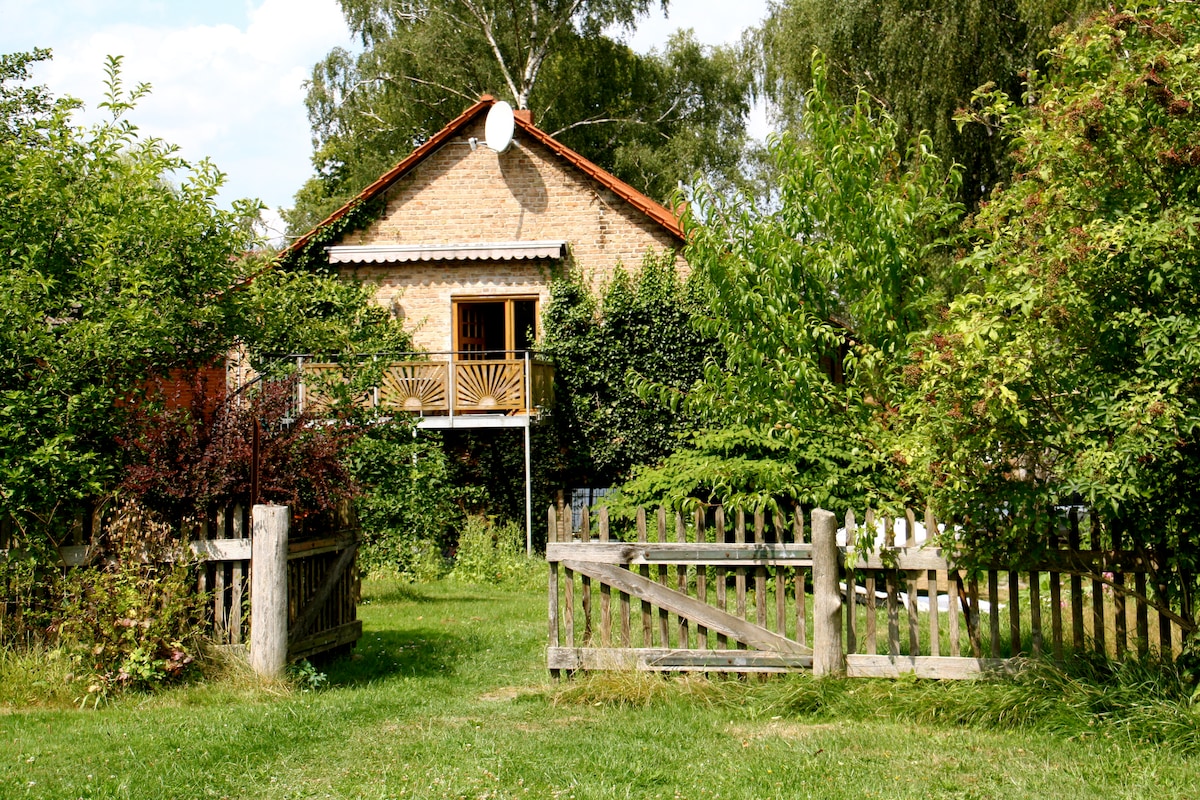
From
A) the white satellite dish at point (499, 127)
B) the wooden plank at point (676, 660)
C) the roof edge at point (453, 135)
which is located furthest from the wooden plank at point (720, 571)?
the white satellite dish at point (499, 127)

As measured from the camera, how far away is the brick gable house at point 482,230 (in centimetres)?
1950

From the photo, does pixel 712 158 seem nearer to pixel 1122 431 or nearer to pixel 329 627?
pixel 329 627

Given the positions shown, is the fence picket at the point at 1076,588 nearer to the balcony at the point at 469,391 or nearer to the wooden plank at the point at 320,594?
the wooden plank at the point at 320,594

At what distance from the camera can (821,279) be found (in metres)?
8.86

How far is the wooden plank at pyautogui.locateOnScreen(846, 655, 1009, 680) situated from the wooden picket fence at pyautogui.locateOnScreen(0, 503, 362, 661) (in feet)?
12.7

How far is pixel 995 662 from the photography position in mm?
6656

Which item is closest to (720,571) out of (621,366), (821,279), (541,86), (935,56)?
(821,279)

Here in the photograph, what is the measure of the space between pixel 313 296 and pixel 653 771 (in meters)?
5.96

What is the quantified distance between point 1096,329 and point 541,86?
84.5 feet

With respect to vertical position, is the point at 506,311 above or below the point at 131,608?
above

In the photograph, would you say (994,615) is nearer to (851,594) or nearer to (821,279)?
(851,594)

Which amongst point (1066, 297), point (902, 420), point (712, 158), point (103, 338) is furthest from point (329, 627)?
point (712, 158)

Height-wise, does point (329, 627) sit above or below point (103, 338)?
below

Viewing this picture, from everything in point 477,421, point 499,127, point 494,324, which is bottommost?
point 477,421
